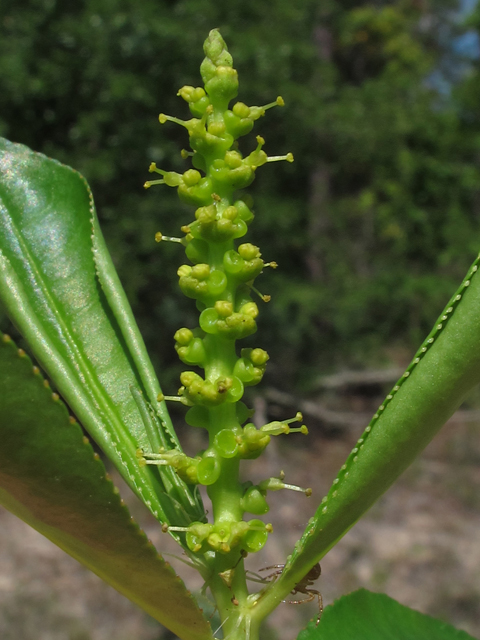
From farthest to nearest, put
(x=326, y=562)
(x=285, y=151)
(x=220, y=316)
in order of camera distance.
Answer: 1. (x=285, y=151)
2. (x=326, y=562)
3. (x=220, y=316)

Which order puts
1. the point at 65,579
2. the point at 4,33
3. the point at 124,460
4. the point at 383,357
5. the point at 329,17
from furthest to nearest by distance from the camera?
the point at 329,17 → the point at 383,357 → the point at 4,33 → the point at 65,579 → the point at 124,460

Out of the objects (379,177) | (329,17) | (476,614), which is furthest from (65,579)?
(329,17)

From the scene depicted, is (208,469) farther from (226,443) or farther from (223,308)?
(223,308)

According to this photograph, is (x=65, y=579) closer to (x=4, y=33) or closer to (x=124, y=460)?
(x=124, y=460)

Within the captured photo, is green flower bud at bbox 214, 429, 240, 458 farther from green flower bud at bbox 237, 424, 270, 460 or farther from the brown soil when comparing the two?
the brown soil

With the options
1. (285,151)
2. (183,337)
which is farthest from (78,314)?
(285,151)

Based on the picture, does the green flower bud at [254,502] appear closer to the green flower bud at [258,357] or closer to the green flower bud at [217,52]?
the green flower bud at [258,357]

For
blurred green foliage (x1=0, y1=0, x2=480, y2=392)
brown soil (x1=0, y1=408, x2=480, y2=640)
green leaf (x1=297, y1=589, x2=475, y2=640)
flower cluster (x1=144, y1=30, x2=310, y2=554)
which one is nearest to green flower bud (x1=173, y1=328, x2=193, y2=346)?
flower cluster (x1=144, y1=30, x2=310, y2=554)
